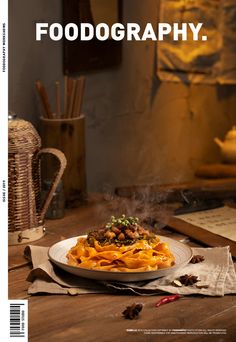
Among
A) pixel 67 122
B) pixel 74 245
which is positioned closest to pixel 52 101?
pixel 67 122

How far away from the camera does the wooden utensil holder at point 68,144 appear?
133cm

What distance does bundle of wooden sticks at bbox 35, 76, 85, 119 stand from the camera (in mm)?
1305

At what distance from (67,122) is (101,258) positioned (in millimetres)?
331

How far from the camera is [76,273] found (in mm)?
1068

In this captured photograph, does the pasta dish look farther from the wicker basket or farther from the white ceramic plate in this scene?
the wicker basket

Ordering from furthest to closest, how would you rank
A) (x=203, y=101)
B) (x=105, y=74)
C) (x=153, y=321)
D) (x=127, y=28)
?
(x=203, y=101), (x=105, y=74), (x=127, y=28), (x=153, y=321)

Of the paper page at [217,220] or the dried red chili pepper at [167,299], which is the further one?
the paper page at [217,220]

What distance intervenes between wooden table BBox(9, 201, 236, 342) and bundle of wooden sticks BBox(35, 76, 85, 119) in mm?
362

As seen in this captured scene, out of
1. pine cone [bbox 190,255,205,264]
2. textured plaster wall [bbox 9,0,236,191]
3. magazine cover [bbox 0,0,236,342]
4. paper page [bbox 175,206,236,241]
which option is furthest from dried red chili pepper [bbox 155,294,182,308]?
textured plaster wall [bbox 9,0,236,191]

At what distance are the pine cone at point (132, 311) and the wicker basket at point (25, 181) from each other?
29cm

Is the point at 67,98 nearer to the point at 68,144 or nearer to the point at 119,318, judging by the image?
the point at 68,144

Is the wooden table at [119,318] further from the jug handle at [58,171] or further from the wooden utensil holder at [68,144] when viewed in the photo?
the wooden utensil holder at [68,144]

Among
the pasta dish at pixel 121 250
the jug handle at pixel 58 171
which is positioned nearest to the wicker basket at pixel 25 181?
the jug handle at pixel 58 171

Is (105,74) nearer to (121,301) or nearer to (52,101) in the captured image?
(52,101)
